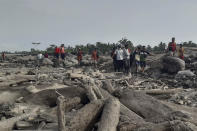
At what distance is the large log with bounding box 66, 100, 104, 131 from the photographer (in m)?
4.25

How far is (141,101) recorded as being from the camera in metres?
5.66

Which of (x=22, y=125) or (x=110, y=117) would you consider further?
(x=22, y=125)

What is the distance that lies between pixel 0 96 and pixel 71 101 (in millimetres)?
2455

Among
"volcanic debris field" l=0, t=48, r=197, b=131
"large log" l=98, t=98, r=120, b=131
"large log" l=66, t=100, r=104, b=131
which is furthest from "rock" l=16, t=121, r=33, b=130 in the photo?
"large log" l=98, t=98, r=120, b=131

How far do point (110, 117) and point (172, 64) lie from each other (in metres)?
11.5

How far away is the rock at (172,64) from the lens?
14.8m

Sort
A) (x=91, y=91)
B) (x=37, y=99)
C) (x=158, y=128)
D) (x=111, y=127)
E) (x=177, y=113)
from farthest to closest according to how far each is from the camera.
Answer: (x=37, y=99)
(x=91, y=91)
(x=177, y=113)
(x=111, y=127)
(x=158, y=128)

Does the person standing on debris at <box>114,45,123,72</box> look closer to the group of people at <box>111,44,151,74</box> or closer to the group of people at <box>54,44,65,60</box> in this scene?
the group of people at <box>111,44,151,74</box>

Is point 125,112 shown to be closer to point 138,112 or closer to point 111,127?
point 138,112

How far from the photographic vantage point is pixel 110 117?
13.9 feet

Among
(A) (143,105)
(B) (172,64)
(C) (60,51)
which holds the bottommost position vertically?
(A) (143,105)

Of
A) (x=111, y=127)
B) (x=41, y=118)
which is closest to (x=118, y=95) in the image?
(x=41, y=118)

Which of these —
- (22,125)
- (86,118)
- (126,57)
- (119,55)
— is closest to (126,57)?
(126,57)

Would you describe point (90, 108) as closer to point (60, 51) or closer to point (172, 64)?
point (172, 64)
